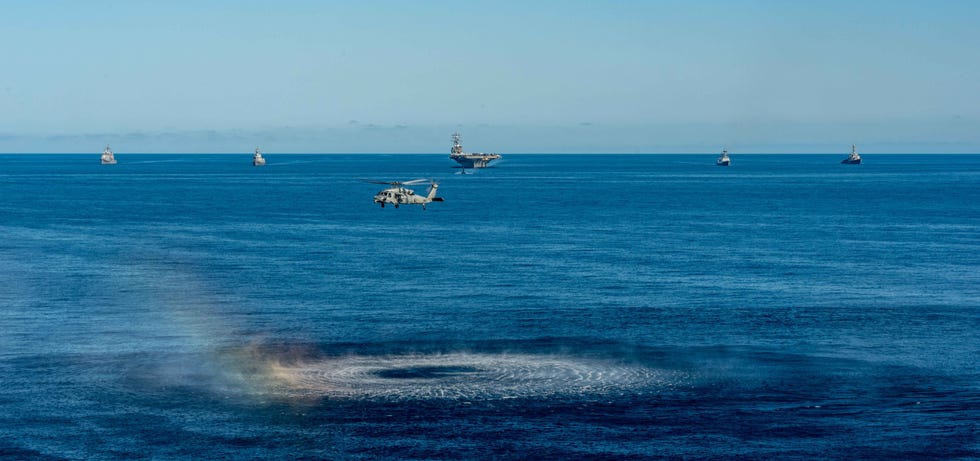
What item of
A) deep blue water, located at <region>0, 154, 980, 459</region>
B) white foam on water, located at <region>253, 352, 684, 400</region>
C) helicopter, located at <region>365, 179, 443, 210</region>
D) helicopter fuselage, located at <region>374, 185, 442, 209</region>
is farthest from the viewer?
helicopter fuselage, located at <region>374, 185, 442, 209</region>

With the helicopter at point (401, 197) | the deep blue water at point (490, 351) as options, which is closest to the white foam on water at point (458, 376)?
the deep blue water at point (490, 351)

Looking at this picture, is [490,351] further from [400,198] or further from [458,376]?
[400,198]

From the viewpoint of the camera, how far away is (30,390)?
6556 centimetres

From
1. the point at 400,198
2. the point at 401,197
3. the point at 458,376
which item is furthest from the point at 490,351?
the point at 401,197

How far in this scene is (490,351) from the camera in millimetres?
76938

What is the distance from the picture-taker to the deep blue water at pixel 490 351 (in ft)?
187

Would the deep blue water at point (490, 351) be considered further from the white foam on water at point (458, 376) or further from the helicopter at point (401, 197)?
the helicopter at point (401, 197)

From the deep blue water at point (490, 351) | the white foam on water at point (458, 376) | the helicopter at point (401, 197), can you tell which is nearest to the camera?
the deep blue water at point (490, 351)

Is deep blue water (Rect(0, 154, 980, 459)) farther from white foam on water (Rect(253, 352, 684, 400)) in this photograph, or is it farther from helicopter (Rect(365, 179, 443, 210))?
helicopter (Rect(365, 179, 443, 210))

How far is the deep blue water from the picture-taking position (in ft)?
187

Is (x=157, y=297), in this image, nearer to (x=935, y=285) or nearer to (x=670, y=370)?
(x=670, y=370)

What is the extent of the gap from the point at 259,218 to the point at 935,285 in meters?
117

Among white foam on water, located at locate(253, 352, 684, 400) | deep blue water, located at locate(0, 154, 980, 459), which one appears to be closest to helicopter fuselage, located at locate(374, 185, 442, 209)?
deep blue water, located at locate(0, 154, 980, 459)

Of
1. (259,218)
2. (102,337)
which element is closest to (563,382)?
(102,337)
